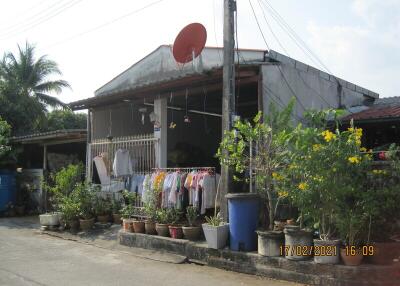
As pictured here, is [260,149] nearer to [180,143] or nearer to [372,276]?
[372,276]

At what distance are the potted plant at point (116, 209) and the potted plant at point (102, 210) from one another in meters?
0.14

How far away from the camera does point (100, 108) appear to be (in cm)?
1311

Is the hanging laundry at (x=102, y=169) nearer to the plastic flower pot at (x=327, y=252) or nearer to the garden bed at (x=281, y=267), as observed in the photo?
the garden bed at (x=281, y=267)

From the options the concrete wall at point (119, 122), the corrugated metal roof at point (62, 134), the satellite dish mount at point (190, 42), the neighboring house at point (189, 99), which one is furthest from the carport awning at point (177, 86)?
the corrugated metal roof at point (62, 134)

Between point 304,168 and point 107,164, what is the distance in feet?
21.4

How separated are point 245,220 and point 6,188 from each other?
464 inches

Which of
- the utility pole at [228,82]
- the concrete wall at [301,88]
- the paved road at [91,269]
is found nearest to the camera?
the paved road at [91,269]

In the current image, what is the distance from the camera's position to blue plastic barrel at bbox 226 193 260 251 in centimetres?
745

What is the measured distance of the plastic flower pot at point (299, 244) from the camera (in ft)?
21.5

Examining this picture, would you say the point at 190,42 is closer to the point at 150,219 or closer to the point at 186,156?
the point at 186,156

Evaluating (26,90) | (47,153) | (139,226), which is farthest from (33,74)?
(139,226)

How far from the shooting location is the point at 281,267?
22.0 ft

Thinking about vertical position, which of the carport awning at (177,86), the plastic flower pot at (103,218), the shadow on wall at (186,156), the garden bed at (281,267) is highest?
the carport awning at (177,86)

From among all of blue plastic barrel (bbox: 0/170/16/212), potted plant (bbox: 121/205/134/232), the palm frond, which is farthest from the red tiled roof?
the palm frond
